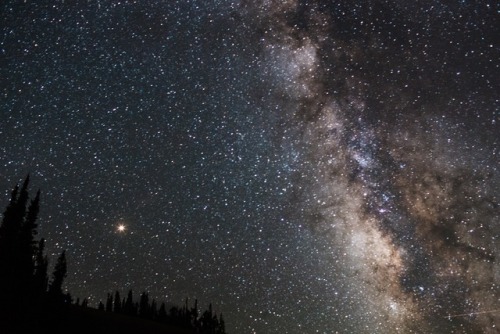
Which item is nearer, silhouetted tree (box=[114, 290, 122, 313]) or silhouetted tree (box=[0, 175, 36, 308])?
silhouetted tree (box=[0, 175, 36, 308])

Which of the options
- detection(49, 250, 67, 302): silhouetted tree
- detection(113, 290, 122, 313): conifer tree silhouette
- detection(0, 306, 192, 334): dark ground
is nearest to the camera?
detection(0, 306, 192, 334): dark ground

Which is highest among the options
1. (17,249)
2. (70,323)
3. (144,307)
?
(144,307)

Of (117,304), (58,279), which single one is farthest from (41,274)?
(117,304)

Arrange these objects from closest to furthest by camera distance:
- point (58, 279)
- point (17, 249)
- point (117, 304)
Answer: point (17, 249)
point (58, 279)
point (117, 304)

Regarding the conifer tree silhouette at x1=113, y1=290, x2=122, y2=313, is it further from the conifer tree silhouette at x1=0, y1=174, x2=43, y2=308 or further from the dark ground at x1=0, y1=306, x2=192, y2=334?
the conifer tree silhouette at x1=0, y1=174, x2=43, y2=308

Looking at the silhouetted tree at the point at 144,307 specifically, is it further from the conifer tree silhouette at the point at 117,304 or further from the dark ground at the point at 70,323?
the dark ground at the point at 70,323

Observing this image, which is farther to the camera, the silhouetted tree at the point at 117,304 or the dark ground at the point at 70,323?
the silhouetted tree at the point at 117,304

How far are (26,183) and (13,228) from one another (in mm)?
5052

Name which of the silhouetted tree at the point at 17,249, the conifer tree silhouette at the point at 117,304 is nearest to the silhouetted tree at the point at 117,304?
the conifer tree silhouette at the point at 117,304

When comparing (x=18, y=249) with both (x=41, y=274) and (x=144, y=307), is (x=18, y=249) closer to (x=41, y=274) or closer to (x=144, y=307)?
(x=41, y=274)

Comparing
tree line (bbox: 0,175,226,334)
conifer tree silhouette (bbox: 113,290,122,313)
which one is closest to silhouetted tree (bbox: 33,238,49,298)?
tree line (bbox: 0,175,226,334)

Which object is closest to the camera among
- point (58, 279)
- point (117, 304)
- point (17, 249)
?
point (17, 249)

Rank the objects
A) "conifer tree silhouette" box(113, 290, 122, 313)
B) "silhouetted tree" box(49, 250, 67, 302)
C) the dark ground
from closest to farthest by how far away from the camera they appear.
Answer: the dark ground
"silhouetted tree" box(49, 250, 67, 302)
"conifer tree silhouette" box(113, 290, 122, 313)

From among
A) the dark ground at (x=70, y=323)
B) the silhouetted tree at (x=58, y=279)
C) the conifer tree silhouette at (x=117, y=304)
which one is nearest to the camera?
the dark ground at (x=70, y=323)
